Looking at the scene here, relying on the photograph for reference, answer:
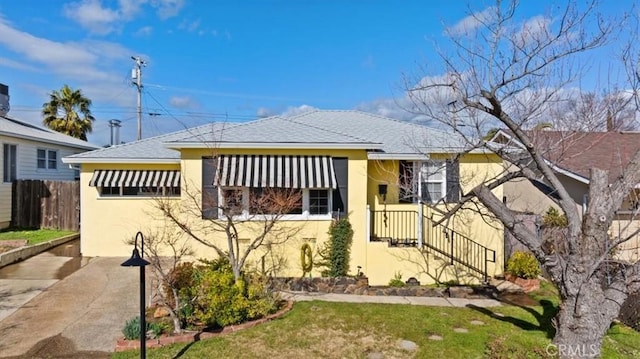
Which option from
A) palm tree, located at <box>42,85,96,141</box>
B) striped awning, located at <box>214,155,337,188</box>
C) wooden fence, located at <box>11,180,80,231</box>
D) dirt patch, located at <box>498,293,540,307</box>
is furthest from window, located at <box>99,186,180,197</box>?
palm tree, located at <box>42,85,96,141</box>

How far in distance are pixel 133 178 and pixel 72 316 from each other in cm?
840

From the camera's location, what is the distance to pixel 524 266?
15.0 meters

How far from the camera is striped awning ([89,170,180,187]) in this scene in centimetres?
1741

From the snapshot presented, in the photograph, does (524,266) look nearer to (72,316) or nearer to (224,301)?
(224,301)

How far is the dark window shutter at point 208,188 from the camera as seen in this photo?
47.3 ft

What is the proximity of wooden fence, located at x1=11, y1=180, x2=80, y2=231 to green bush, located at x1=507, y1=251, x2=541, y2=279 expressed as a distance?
72.5 ft

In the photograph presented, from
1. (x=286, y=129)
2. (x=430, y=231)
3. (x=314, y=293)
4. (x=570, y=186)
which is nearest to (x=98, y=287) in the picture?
(x=314, y=293)

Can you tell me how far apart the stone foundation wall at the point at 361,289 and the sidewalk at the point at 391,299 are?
256mm

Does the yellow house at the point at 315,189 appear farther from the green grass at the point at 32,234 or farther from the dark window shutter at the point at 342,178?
Result: the green grass at the point at 32,234

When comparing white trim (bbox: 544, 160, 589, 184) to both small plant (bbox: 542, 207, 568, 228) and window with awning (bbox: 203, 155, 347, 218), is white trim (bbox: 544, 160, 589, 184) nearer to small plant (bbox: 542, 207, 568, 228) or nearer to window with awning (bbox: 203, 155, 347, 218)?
small plant (bbox: 542, 207, 568, 228)

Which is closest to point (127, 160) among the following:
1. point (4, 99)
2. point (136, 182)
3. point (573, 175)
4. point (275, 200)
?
point (136, 182)

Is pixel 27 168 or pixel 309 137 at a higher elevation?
pixel 309 137

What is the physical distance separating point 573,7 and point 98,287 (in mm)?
15687

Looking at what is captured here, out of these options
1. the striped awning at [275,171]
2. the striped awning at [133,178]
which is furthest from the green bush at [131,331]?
the striped awning at [133,178]
